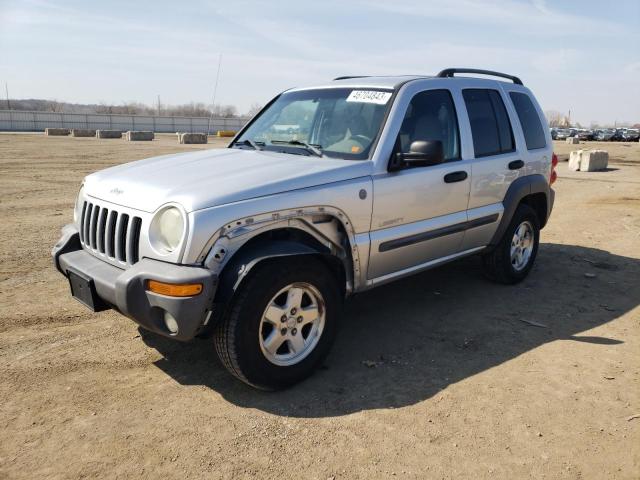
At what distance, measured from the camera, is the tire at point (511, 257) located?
5293 mm

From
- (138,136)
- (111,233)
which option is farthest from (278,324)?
(138,136)

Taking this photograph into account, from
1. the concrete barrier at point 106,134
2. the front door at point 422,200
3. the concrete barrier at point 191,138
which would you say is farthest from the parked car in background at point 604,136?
the front door at point 422,200

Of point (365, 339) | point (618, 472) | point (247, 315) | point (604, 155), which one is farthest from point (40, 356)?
point (604, 155)

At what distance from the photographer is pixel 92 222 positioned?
11.9 ft

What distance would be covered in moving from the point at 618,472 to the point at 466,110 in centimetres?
301

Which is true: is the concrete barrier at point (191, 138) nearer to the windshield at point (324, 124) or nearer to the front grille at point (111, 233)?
the windshield at point (324, 124)

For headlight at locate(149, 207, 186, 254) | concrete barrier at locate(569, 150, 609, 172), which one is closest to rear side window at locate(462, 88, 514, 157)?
headlight at locate(149, 207, 186, 254)

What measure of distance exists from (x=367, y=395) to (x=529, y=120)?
3.58 m

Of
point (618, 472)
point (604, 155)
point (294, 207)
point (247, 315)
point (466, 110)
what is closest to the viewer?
point (618, 472)

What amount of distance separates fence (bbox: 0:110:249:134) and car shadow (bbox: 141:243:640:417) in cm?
5547

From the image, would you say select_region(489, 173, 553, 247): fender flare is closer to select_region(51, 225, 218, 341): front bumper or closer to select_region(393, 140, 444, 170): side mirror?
select_region(393, 140, 444, 170): side mirror

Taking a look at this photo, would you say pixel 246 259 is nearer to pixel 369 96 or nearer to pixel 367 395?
pixel 367 395

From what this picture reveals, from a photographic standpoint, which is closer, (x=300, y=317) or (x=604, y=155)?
(x=300, y=317)

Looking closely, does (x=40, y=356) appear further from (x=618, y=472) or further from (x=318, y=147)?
(x=618, y=472)
